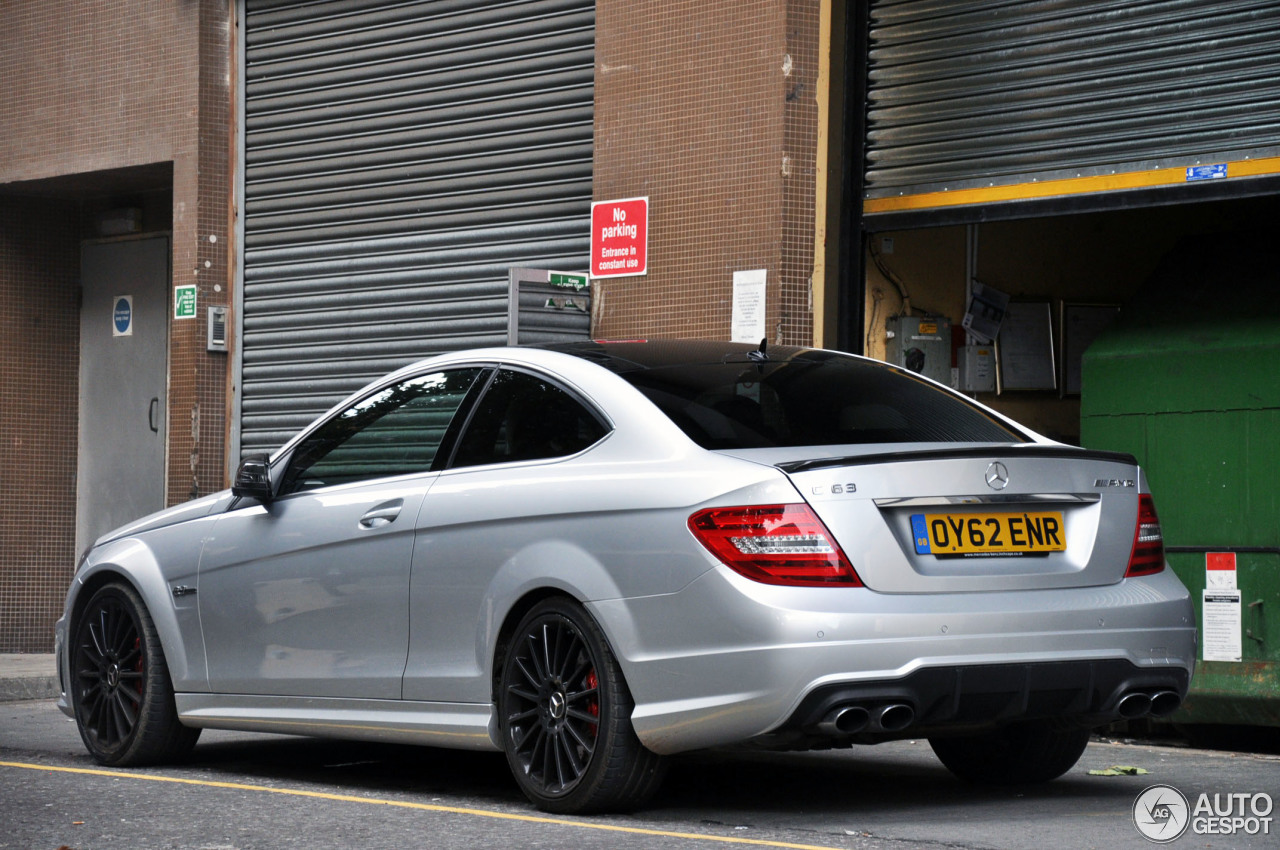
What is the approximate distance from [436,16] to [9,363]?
5.29 meters

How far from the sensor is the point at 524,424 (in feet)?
19.5

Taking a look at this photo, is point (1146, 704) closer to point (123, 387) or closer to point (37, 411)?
point (123, 387)

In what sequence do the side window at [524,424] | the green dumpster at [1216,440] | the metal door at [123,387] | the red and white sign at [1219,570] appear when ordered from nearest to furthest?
the side window at [524,424] < the green dumpster at [1216,440] < the red and white sign at [1219,570] < the metal door at [123,387]

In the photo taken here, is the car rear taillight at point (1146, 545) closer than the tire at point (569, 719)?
No

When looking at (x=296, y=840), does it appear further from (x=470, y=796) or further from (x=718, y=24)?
(x=718, y=24)

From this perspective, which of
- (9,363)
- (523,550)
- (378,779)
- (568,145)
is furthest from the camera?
(9,363)

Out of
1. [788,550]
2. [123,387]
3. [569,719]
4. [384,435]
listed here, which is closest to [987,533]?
[788,550]

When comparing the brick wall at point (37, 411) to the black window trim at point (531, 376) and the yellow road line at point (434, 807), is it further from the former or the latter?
the black window trim at point (531, 376)

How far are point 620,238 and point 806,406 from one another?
17.6 feet

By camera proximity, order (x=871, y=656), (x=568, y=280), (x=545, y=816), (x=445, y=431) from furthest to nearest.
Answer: (x=568, y=280), (x=445, y=431), (x=545, y=816), (x=871, y=656)

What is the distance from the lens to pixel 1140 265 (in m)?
10.8

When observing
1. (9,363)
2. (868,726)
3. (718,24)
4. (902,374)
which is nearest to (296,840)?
(868,726)

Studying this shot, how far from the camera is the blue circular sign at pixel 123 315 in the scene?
604 inches

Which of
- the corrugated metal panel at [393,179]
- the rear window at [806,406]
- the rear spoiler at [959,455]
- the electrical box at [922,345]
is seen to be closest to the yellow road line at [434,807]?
the rear spoiler at [959,455]
